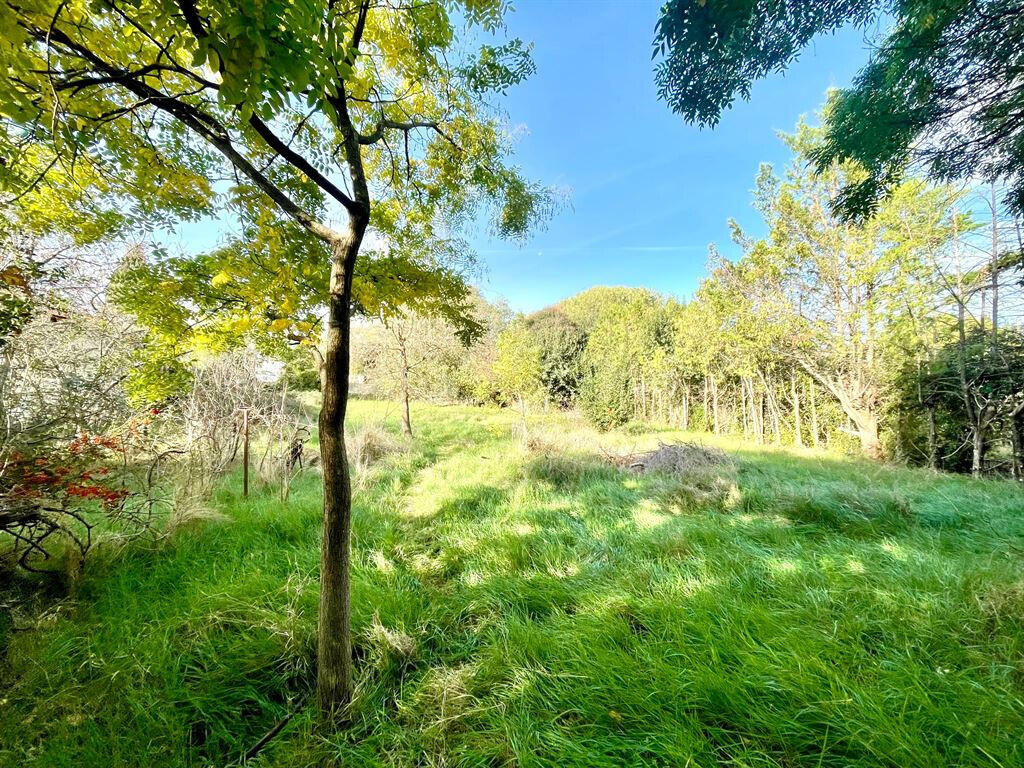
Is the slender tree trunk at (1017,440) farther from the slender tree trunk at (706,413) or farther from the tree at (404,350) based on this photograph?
the tree at (404,350)

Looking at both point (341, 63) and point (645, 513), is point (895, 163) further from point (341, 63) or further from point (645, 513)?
point (341, 63)

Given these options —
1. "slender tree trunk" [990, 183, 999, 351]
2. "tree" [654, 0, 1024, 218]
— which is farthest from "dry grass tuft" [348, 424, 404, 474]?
"slender tree trunk" [990, 183, 999, 351]

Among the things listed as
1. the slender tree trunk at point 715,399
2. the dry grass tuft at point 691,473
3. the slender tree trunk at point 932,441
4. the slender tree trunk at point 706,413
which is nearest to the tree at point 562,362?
the slender tree trunk at point 706,413

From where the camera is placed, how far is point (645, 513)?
3.93 m

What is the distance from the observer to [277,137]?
52.5 inches

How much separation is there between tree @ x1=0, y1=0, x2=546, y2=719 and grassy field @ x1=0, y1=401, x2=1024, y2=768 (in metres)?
0.49

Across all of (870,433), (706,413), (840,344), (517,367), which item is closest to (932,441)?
(870,433)

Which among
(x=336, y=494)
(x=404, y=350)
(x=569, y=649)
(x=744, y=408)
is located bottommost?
(x=569, y=649)

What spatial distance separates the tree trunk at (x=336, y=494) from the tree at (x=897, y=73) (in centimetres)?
278

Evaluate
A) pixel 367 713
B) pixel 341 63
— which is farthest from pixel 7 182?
pixel 367 713

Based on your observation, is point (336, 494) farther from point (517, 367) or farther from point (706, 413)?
point (706, 413)

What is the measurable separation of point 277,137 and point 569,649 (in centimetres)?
290

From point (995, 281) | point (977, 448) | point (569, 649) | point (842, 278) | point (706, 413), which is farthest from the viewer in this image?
point (706, 413)

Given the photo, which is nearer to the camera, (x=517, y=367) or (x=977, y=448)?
(x=977, y=448)
